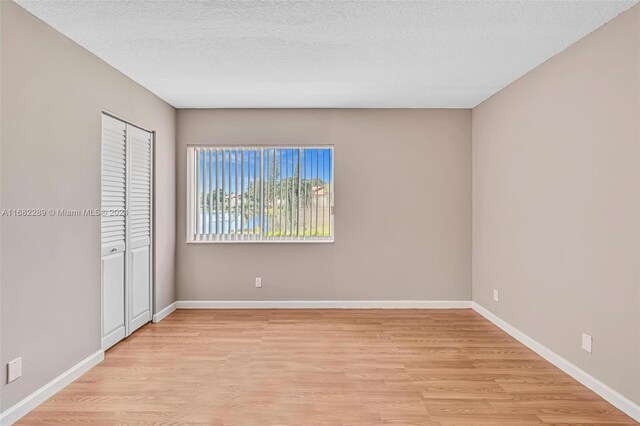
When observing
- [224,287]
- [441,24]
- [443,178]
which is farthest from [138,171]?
[443,178]

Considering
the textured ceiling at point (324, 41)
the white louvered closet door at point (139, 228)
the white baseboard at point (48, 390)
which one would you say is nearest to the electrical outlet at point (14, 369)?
the white baseboard at point (48, 390)

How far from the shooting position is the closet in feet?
11.2

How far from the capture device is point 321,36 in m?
2.76

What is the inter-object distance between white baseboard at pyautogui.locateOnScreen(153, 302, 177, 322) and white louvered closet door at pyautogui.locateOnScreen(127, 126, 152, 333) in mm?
74

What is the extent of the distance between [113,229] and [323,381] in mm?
2286

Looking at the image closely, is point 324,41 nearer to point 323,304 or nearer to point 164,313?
point 323,304

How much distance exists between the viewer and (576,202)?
287cm

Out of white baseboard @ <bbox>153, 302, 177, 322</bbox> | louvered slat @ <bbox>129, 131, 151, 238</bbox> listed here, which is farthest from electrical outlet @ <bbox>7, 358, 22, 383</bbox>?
white baseboard @ <bbox>153, 302, 177, 322</bbox>

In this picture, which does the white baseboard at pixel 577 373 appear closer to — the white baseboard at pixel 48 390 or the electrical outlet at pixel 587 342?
the electrical outlet at pixel 587 342

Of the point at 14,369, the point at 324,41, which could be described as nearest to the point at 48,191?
the point at 14,369

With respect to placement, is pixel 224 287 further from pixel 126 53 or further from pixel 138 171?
pixel 126 53

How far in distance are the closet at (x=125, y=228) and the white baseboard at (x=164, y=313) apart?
0.27ft

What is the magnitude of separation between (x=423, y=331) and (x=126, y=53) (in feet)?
12.1

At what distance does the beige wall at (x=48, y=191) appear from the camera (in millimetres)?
2277
